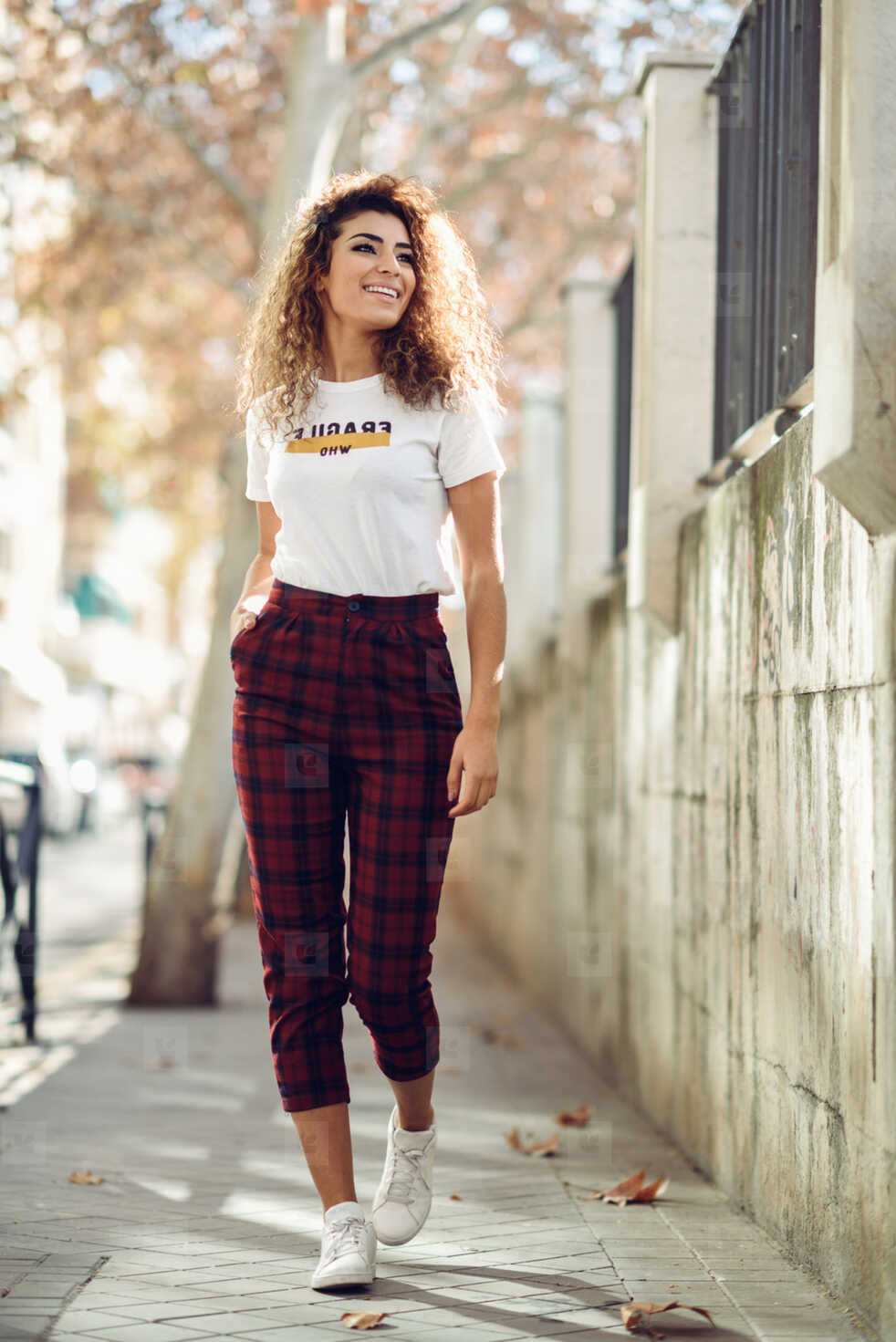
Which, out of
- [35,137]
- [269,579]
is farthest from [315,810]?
[35,137]

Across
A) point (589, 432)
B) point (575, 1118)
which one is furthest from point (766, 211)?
point (589, 432)

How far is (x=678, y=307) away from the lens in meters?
5.53

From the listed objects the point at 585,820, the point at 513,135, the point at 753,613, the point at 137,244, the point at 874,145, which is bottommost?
the point at 585,820

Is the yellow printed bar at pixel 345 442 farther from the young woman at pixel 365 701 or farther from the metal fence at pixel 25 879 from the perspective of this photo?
the metal fence at pixel 25 879

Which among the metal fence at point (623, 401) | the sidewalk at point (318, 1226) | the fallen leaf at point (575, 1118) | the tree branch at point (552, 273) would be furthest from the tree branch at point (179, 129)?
the fallen leaf at point (575, 1118)

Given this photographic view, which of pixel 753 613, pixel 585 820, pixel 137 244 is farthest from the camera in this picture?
pixel 137 244

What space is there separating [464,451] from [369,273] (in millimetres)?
436

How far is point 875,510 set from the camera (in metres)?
3.00

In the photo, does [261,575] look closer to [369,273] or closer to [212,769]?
[369,273]

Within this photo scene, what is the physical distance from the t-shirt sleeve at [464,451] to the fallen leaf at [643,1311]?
5.31 ft

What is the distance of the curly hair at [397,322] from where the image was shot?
358cm

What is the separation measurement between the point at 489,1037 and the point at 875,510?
4.98 meters

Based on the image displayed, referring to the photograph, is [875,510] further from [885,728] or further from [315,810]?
[315,810]

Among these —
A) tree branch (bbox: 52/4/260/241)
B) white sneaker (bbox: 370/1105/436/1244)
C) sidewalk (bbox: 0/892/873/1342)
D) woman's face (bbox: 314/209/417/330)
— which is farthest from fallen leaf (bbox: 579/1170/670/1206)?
tree branch (bbox: 52/4/260/241)
